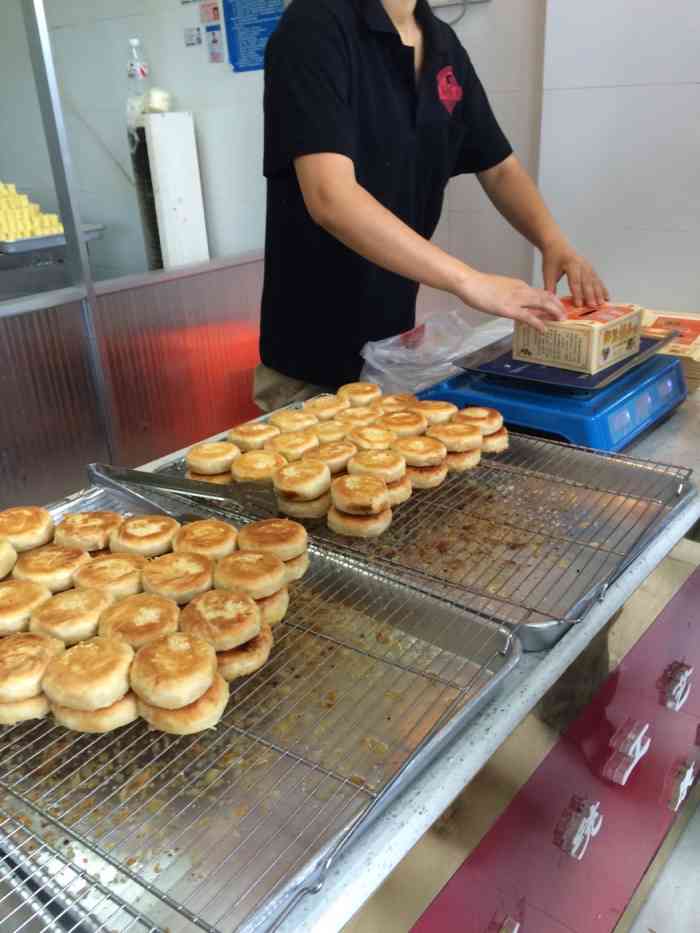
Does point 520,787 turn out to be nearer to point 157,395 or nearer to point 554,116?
point 554,116

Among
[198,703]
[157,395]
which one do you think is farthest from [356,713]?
[157,395]

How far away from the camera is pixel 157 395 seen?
365cm

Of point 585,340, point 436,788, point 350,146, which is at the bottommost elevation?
point 436,788

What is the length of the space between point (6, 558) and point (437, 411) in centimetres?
85

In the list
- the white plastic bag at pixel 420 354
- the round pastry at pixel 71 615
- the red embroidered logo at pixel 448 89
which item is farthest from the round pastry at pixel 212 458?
the red embroidered logo at pixel 448 89

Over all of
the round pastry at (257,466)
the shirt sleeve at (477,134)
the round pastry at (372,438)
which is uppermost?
the shirt sleeve at (477,134)

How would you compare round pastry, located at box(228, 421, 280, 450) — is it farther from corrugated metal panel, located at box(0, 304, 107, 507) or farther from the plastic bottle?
the plastic bottle

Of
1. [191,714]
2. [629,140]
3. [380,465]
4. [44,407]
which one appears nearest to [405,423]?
[380,465]

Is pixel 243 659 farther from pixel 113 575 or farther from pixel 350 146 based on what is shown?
pixel 350 146

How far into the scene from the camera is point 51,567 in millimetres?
1156

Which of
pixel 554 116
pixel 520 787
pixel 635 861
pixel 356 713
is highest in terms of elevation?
pixel 554 116

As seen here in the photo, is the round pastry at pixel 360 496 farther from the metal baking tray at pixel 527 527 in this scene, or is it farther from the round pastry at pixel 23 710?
the round pastry at pixel 23 710

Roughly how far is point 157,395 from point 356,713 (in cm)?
295

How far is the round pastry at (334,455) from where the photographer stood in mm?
1448
